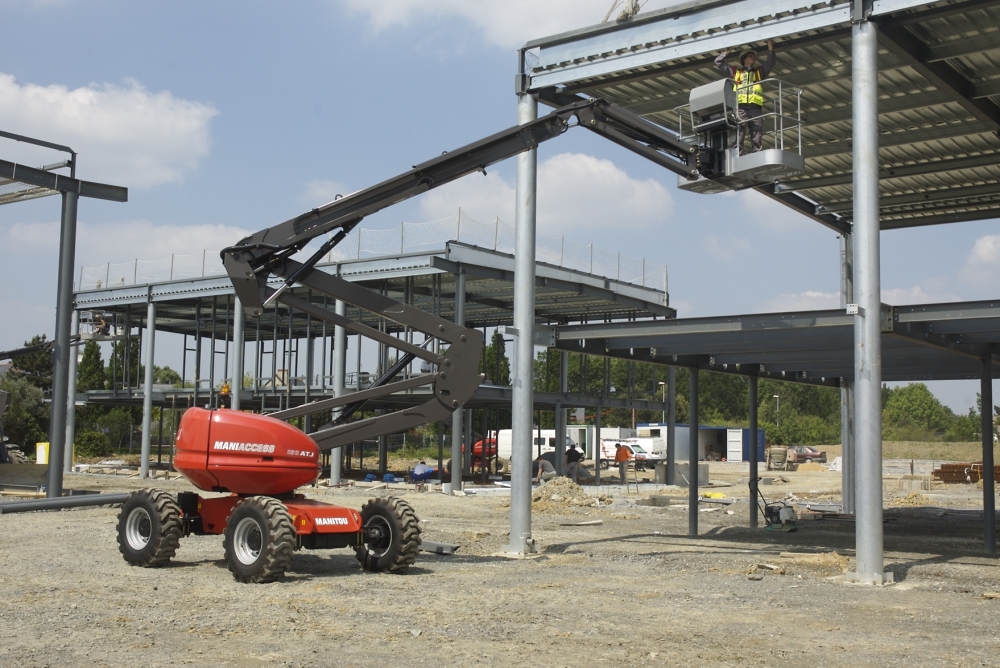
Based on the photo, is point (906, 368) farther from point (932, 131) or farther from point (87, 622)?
point (87, 622)

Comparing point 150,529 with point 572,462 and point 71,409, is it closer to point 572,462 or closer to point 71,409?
point 572,462

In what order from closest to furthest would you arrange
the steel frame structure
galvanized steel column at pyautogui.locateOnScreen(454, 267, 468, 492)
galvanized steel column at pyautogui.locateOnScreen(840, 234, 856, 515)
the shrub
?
the steel frame structure → galvanized steel column at pyautogui.locateOnScreen(840, 234, 856, 515) → galvanized steel column at pyautogui.locateOnScreen(454, 267, 468, 492) → the shrub

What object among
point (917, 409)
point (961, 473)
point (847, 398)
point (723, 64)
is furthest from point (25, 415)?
point (917, 409)

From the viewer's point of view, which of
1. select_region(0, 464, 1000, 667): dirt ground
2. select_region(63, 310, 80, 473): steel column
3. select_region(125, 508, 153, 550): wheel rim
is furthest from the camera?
select_region(63, 310, 80, 473): steel column

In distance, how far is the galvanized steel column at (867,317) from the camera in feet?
38.0

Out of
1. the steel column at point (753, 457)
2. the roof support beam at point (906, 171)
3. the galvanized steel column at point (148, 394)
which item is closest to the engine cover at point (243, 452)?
the steel column at point (753, 457)

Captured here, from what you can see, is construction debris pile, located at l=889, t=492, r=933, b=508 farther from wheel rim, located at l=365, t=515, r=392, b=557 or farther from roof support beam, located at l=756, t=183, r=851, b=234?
wheel rim, located at l=365, t=515, r=392, b=557

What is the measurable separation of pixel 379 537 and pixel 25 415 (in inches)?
1998

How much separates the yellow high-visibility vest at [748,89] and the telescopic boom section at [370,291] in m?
2.04

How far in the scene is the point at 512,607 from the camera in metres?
9.63

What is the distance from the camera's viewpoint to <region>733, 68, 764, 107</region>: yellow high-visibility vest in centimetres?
1313

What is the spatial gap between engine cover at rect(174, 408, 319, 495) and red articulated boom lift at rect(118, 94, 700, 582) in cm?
1

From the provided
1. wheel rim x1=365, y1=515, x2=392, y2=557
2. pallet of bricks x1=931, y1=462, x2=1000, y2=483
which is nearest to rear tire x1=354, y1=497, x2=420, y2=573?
wheel rim x1=365, y1=515, x2=392, y2=557

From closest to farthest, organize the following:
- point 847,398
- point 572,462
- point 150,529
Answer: point 150,529
point 847,398
point 572,462
